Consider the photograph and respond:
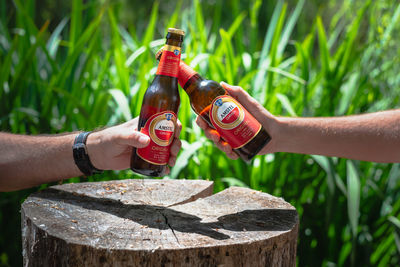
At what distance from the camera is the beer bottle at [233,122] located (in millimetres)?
1302

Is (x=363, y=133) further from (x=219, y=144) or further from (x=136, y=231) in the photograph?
(x=136, y=231)

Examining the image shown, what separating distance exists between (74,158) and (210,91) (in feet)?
1.67

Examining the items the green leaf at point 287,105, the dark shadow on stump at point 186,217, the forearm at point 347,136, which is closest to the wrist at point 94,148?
the dark shadow on stump at point 186,217

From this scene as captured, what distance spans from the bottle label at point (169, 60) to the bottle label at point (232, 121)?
0.17m

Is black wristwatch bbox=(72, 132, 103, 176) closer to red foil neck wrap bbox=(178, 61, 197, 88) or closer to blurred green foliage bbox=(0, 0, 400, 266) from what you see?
red foil neck wrap bbox=(178, 61, 197, 88)

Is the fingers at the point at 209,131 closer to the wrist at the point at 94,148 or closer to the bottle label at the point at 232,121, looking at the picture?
the bottle label at the point at 232,121

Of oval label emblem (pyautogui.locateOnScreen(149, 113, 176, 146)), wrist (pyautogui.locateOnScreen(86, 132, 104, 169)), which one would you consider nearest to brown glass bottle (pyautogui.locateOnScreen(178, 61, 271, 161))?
oval label emblem (pyautogui.locateOnScreen(149, 113, 176, 146))

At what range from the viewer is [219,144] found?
1439 mm

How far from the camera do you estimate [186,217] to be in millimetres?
1343

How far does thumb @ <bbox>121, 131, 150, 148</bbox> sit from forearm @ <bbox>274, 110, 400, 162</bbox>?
0.43m

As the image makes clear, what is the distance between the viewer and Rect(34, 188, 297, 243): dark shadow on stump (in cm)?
125

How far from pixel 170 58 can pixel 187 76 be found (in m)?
0.10

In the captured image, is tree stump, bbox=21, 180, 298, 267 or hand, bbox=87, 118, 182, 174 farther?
hand, bbox=87, 118, 182, 174

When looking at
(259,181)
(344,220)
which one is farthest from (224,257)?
(344,220)
